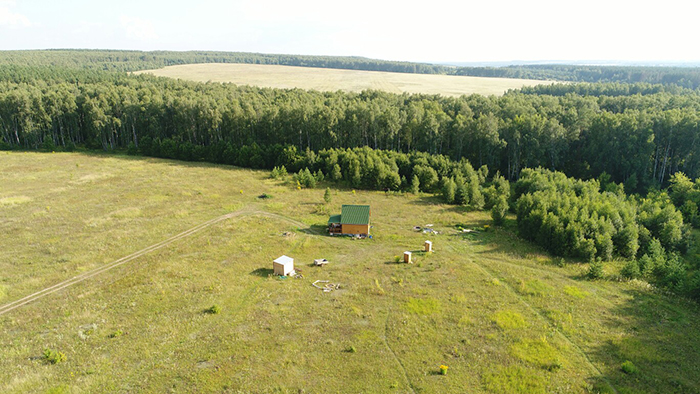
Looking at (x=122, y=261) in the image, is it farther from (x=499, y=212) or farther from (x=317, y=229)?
(x=499, y=212)

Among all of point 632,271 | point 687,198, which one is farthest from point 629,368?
point 687,198

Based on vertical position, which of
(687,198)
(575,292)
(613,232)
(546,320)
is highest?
(687,198)

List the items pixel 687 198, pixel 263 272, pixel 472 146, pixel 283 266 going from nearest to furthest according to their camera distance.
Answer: pixel 283 266 → pixel 263 272 → pixel 687 198 → pixel 472 146

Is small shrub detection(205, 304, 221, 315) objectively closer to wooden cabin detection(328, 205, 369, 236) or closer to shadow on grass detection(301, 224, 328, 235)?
shadow on grass detection(301, 224, 328, 235)

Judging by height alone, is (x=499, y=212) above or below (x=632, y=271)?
above

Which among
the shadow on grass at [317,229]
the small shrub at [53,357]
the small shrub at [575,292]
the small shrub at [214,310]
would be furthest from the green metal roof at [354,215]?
the small shrub at [53,357]

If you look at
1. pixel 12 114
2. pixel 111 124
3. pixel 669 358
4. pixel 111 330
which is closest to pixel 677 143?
pixel 669 358

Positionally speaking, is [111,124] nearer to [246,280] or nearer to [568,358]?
[246,280]

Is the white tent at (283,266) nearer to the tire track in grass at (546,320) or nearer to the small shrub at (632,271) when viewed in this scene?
the tire track in grass at (546,320)

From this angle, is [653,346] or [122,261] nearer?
[653,346]
